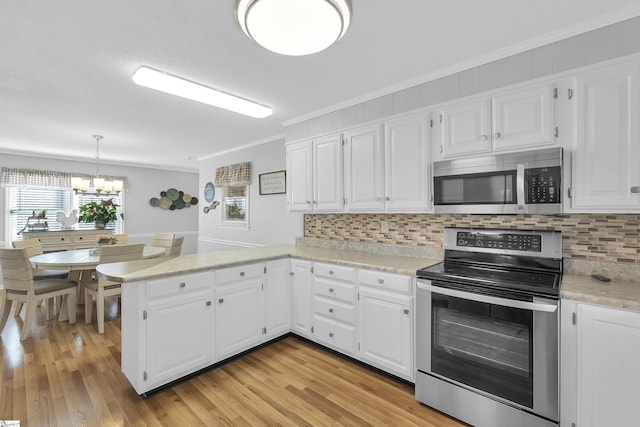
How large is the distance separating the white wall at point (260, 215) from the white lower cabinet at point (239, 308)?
1.22 metres

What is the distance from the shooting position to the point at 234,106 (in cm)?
296

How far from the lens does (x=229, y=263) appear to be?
97.1 inches

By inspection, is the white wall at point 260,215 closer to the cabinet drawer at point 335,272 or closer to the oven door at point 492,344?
the cabinet drawer at point 335,272

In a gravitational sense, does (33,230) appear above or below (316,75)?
below

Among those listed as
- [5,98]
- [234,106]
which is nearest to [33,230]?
[5,98]

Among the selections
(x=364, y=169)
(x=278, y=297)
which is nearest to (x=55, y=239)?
(x=278, y=297)

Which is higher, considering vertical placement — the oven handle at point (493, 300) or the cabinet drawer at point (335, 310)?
the oven handle at point (493, 300)

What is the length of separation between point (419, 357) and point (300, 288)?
49.8 inches

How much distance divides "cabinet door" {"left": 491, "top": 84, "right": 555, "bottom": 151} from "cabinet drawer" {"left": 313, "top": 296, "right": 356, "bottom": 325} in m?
1.64

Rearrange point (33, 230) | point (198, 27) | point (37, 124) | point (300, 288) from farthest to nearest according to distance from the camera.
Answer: point (33, 230)
point (37, 124)
point (300, 288)
point (198, 27)

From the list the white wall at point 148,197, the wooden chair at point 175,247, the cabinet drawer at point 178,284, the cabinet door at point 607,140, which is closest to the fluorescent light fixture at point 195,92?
the cabinet drawer at point 178,284

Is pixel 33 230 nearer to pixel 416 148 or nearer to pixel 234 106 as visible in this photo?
pixel 234 106

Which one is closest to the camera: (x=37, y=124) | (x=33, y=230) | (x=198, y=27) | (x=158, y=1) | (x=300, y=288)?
(x=158, y=1)

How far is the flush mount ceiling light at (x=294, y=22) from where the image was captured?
1.18m
